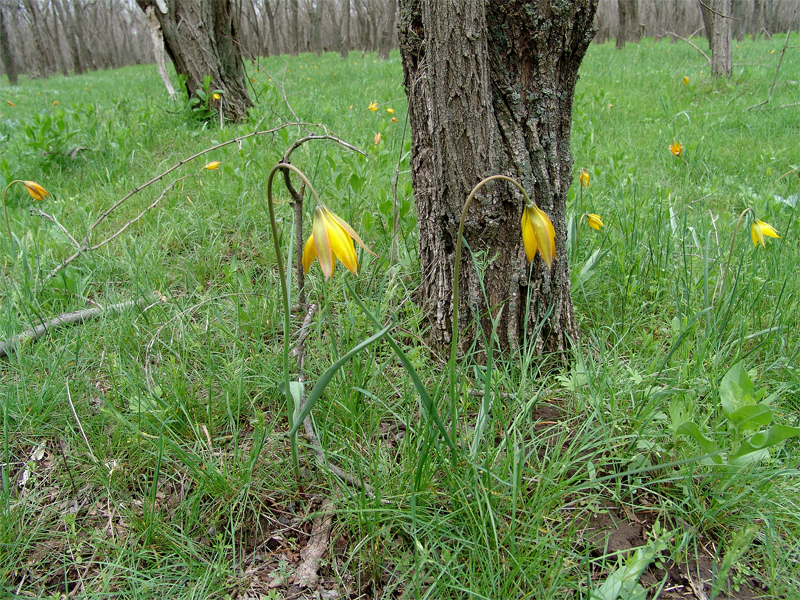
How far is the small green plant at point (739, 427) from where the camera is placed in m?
1.14

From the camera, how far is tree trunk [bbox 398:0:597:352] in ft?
4.64

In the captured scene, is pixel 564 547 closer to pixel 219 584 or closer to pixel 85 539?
pixel 219 584

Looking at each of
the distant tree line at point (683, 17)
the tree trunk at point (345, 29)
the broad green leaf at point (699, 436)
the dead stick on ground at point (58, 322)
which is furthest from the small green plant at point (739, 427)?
the distant tree line at point (683, 17)

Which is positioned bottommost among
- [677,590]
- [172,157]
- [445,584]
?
[677,590]

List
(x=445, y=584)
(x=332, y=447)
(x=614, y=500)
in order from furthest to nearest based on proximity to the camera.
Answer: (x=332, y=447) → (x=614, y=500) → (x=445, y=584)

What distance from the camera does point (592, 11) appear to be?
1.44m

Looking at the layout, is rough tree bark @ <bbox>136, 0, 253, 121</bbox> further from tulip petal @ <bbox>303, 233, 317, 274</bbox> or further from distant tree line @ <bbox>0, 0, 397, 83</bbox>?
distant tree line @ <bbox>0, 0, 397, 83</bbox>

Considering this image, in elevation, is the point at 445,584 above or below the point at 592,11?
below

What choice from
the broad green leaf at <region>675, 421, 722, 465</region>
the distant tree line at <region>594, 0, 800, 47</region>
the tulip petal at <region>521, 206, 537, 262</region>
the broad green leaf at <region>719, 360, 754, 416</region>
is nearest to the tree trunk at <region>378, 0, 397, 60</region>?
the distant tree line at <region>594, 0, 800, 47</region>

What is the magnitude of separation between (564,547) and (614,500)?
0.75 feet

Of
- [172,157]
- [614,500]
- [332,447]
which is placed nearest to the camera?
[614,500]

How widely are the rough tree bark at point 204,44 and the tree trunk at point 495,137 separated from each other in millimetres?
4338

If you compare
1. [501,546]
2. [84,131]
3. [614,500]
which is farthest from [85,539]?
[84,131]

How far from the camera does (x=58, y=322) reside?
191 centimetres
